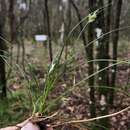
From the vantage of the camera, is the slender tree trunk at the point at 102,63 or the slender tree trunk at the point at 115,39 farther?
the slender tree trunk at the point at 115,39

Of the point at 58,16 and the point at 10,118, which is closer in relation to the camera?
the point at 10,118

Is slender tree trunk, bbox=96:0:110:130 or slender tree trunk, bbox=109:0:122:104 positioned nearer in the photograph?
slender tree trunk, bbox=96:0:110:130

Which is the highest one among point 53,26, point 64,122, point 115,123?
point 53,26

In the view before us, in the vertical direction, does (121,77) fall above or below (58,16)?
below

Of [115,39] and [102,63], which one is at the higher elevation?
[115,39]

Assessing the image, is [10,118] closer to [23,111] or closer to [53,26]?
[23,111]

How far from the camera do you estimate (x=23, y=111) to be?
5.26m

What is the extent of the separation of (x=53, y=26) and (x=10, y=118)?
10.0 meters

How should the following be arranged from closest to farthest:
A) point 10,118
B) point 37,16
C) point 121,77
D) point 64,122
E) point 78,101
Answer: point 64,122, point 10,118, point 78,101, point 121,77, point 37,16

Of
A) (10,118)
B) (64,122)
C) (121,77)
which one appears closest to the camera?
(64,122)

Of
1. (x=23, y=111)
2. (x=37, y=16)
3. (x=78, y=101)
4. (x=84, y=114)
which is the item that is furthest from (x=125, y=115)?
(x=37, y=16)

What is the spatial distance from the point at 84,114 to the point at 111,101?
42 cm

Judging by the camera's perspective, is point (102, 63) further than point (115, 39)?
No

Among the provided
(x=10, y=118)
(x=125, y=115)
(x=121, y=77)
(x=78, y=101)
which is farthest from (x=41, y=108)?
(x=121, y=77)
